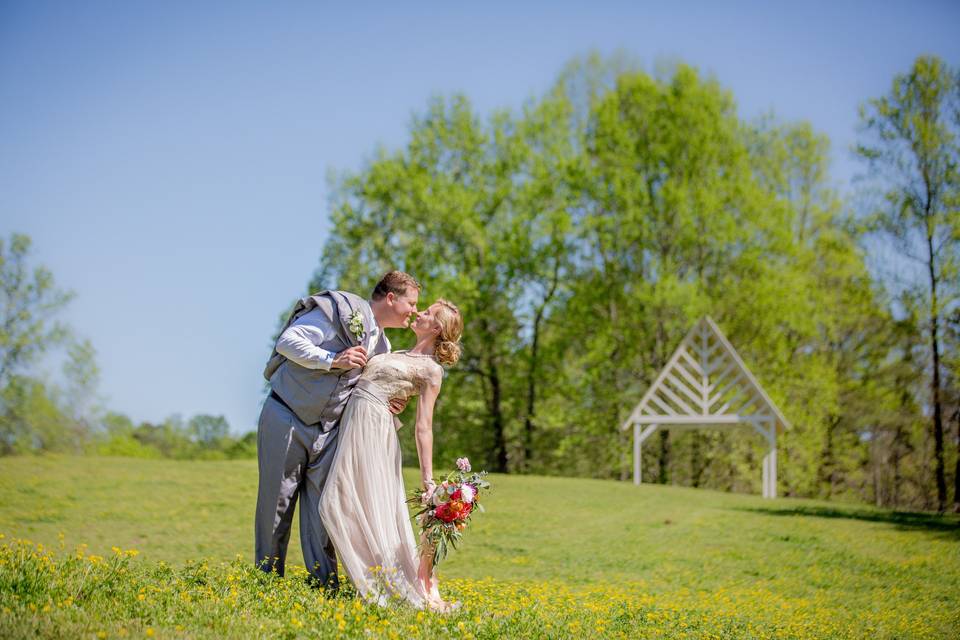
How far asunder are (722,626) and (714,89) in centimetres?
2908

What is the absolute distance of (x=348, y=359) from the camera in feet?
24.2

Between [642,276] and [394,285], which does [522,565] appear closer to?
[394,285]

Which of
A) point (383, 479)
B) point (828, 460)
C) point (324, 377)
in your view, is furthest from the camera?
point (828, 460)

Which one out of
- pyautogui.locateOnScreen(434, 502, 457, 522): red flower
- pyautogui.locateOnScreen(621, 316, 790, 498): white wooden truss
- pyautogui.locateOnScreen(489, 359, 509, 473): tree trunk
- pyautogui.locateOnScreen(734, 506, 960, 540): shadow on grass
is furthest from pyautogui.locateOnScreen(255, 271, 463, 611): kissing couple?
pyautogui.locateOnScreen(489, 359, 509, 473): tree trunk

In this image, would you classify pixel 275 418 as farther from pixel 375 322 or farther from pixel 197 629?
pixel 197 629

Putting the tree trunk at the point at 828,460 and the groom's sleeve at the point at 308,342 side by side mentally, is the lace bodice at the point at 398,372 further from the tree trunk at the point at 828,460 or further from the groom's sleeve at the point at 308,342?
the tree trunk at the point at 828,460

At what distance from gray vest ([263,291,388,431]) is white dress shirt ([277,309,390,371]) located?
2.0 inches

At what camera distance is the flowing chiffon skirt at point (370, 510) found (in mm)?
7238

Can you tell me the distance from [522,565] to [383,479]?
676cm

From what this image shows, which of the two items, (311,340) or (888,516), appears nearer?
(311,340)

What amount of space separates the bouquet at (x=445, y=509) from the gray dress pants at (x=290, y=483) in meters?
0.79

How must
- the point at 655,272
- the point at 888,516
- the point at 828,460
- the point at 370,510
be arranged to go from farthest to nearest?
1. the point at 828,460
2. the point at 655,272
3. the point at 888,516
4. the point at 370,510

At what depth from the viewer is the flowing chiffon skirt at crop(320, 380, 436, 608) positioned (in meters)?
7.24

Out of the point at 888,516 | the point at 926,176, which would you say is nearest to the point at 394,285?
the point at 888,516
